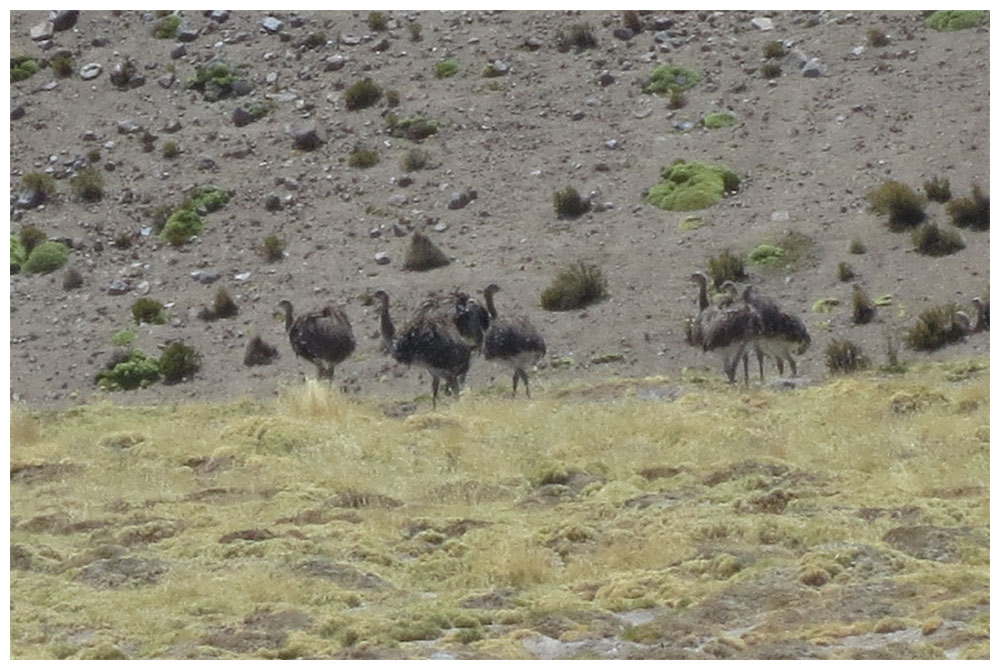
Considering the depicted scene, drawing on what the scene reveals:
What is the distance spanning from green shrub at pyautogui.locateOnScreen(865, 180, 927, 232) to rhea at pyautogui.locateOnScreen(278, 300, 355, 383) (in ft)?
50.4

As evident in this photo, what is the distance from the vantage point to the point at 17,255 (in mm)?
46375

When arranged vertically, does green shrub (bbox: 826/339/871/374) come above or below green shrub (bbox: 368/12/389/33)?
below

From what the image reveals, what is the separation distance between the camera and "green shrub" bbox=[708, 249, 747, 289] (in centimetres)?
3997

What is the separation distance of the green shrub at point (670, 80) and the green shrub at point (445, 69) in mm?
5031

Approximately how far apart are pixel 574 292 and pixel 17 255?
14062mm

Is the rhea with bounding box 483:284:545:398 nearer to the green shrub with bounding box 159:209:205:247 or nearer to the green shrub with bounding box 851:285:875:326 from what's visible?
the green shrub with bounding box 851:285:875:326

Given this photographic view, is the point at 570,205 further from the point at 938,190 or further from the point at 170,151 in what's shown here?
the point at 170,151

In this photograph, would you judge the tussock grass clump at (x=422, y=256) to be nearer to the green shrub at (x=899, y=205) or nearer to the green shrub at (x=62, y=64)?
the green shrub at (x=899, y=205)

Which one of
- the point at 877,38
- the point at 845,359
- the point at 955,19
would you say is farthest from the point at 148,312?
the point at 955,19

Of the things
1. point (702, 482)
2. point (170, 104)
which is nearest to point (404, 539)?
point (702, 482)

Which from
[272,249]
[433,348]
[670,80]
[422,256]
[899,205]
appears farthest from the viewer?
[670,80]

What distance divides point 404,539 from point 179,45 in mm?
38795

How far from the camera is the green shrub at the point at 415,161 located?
47.9m

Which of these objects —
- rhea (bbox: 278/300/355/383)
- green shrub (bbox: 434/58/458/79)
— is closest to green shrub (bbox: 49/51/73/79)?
green shrub (bbox: 434/58/458/79)
